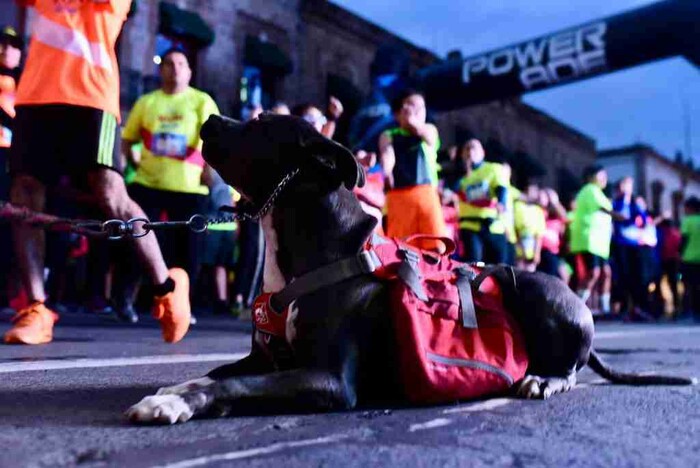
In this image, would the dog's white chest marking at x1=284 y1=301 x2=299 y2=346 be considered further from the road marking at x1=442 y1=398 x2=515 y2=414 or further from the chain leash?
the road marking at x1=442 y1=398 x2=515 y2=414

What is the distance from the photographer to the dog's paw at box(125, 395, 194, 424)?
194 centimetres

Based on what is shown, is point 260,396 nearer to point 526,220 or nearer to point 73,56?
point 73,56

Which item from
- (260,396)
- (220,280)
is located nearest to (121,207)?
(260,396)

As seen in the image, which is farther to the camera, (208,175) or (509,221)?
(509,221)

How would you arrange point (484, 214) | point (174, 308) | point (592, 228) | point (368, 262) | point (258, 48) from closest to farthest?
point (368, 262) → point (174, 308) → point (484, 214) → point (592, 228) → point (258, 48)

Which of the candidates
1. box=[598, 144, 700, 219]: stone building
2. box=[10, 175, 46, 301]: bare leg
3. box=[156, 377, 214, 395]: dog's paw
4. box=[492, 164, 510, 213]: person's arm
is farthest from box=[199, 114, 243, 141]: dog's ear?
box=[598, 144, 700, 219]: stone building

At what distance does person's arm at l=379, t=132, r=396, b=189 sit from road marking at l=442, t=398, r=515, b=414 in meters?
3.27

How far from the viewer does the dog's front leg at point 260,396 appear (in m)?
1.99

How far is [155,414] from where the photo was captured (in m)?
1.94

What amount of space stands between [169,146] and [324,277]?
13.7ft

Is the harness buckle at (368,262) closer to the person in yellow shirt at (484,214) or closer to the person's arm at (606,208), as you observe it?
the person in yellow shirt at (484,214)

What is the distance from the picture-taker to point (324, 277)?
2.25 meters

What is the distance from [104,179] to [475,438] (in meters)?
2.79

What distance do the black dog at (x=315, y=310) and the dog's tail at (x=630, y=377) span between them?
32 centimetres
